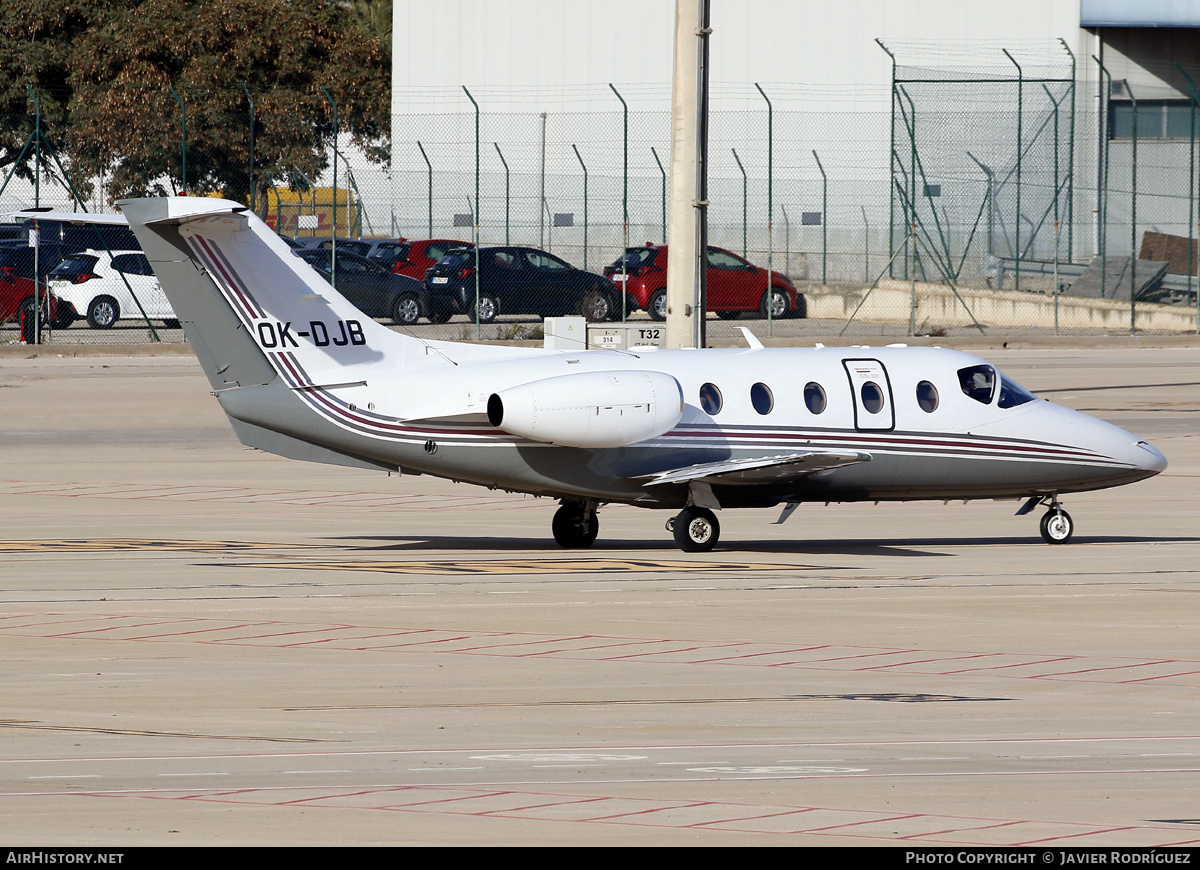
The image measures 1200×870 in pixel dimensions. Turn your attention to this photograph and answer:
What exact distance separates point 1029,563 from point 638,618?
630cm

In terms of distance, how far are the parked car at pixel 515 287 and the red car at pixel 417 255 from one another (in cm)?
85

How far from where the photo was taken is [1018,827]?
9609 millimetres

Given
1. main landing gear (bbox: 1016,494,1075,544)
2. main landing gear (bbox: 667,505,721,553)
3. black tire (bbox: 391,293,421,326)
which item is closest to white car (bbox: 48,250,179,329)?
black tire (bbox: 391,293,421,326)

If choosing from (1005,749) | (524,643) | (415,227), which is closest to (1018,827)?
(1005,749)

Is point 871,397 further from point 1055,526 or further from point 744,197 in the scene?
point 744,197

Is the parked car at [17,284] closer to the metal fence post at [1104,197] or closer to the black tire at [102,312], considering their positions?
the black tire at [102,312]

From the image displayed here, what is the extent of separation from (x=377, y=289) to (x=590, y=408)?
103 ft

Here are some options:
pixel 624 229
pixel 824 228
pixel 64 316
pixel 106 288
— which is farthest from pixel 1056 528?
pixel 824 228

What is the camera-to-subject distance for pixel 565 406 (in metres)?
21.2

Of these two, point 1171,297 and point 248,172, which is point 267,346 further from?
point 1171,297

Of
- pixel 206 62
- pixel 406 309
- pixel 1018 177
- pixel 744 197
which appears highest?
pixel 206 62

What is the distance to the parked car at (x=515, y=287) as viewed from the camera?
52.2 metres

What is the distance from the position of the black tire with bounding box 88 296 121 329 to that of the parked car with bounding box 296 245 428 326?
5.51m

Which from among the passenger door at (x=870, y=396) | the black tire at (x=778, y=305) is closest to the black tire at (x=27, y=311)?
the black tire at (x=778, y=305)
